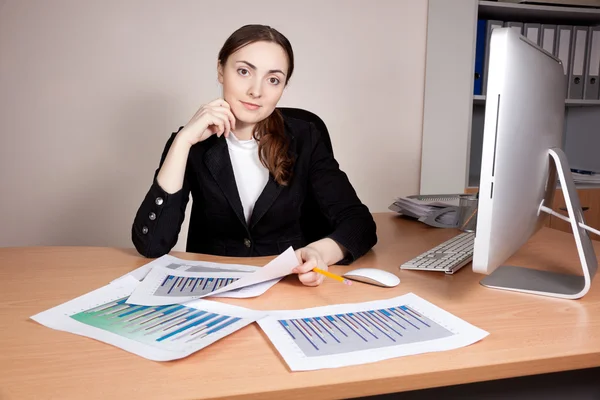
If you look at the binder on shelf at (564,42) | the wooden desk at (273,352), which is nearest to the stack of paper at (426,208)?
the wooden desk at (273,352)

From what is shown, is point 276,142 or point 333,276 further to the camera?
point 276,142

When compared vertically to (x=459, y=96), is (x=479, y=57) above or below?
above

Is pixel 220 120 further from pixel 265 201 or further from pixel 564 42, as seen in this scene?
pixel 564 42

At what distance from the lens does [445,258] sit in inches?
45.8

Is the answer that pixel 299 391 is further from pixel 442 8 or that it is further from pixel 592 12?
pixel 592 12

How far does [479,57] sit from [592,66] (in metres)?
0.58

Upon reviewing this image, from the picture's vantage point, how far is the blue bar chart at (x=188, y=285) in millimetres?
929

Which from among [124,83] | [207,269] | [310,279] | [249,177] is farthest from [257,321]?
[124,83]

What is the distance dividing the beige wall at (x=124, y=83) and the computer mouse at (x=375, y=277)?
1821 millimetres

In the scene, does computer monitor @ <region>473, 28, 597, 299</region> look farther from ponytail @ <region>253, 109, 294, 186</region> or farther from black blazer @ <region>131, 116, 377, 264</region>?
ponytail @ <region>253, 109, 294, 186</region>

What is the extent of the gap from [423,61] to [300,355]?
8.15 feet

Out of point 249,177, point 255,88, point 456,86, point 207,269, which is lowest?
point 207,269

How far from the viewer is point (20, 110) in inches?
97.0

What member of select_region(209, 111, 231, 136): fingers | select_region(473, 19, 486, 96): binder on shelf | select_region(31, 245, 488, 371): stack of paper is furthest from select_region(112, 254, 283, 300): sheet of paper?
select_region(473, 19, 486, 96): binder on shelf
